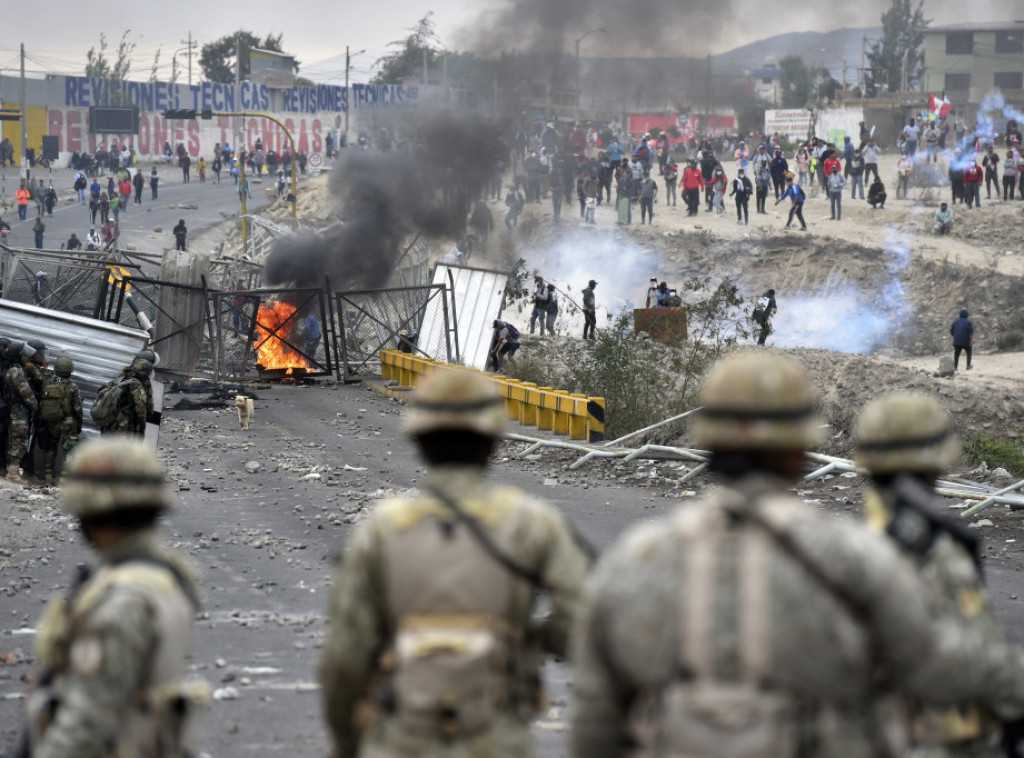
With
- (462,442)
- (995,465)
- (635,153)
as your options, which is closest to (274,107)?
(635,153)

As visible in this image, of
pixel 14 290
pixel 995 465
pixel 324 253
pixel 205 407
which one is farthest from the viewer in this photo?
pixel 324 253

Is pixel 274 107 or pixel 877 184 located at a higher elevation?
pixel 274 107

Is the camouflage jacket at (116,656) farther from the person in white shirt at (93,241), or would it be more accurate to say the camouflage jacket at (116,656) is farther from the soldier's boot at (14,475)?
the person in white shirt at (93,241)

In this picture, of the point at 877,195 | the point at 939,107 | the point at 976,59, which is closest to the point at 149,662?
the point at 877,195

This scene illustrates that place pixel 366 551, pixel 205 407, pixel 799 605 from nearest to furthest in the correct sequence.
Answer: pixel 799 605 < pixel 366 551 < pixel 205 407

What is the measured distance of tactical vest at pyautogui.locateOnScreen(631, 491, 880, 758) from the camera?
7.77 ft

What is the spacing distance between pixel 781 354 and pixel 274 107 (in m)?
45.6

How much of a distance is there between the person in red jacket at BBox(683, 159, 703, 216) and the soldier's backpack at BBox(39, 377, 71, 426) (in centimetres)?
2467

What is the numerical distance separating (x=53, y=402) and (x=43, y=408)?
113 millimetres

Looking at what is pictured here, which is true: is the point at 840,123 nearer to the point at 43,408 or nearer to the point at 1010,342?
the point at 1010,342

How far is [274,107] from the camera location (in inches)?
2431

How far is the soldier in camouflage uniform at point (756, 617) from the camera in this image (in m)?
2.37

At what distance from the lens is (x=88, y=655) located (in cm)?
284

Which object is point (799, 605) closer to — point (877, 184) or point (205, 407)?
point (205, 407)
